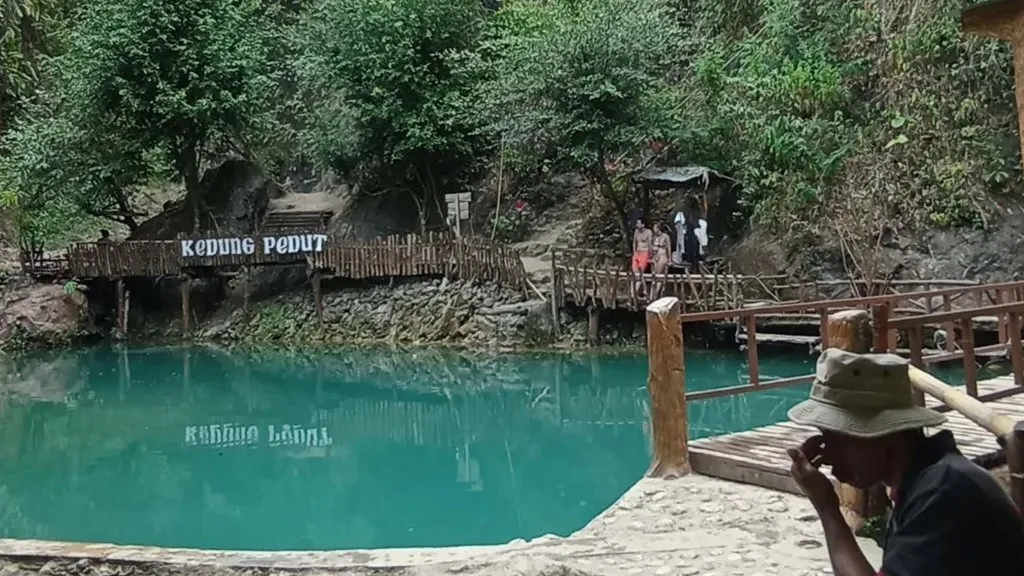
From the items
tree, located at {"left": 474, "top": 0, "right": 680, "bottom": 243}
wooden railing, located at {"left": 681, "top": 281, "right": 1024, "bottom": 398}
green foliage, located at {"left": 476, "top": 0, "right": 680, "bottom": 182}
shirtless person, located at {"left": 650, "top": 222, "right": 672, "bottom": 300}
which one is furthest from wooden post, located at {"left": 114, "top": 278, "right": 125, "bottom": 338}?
wooden railing, located at {"left": 681, "top": 281, "right": 1024, "bottom": 398}

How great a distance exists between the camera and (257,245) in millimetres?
20109

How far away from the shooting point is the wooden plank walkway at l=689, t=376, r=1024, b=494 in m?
5.34

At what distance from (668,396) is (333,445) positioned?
713 cm

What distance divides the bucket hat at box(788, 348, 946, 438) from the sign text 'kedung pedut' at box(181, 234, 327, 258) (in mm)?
18655

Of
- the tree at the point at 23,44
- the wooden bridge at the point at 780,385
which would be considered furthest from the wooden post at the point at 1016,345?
the tree at the point at 23,44

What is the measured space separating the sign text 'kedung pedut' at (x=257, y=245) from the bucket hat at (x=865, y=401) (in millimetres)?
18655

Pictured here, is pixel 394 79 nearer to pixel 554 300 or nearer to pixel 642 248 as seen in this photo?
pixel 554 300

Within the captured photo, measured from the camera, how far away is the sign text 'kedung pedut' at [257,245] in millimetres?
20047

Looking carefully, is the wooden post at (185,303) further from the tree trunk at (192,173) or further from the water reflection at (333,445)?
the water reflection at (333,445)

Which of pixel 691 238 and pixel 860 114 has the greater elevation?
pixel 860 114

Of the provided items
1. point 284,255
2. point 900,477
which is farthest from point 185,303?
point 900,477

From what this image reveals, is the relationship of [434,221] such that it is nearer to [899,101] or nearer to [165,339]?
[165,339]

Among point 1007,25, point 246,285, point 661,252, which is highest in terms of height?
point 1007,25

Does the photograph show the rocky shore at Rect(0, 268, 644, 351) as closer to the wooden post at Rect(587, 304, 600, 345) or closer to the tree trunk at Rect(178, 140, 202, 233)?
the wooden post at Rect(587, 304, 600, 345)
